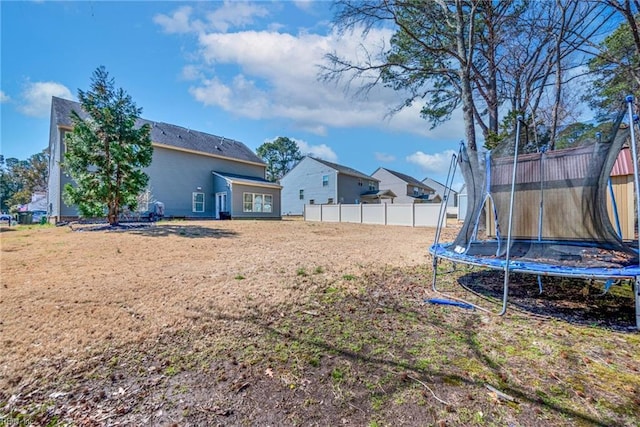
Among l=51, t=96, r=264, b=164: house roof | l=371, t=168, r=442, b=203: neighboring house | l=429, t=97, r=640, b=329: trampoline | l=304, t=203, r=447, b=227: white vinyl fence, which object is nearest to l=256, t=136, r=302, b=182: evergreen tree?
l=371, t=168, r=442, b=203: neighboring house

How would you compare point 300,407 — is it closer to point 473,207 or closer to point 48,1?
point 473,207

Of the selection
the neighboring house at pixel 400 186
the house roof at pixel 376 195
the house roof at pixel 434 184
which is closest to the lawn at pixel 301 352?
the house roof at pixel 376 195

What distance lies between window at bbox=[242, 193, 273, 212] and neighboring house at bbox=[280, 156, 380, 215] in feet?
26.5

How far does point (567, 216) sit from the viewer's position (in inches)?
185

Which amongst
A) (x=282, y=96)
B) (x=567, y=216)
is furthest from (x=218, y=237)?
(x=282, y=96)

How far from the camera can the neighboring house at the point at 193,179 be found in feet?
55.4

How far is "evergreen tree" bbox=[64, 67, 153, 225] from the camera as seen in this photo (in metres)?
10.4

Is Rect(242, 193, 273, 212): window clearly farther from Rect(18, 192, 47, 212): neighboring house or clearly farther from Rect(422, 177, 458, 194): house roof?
Rect(422, 177, 458, 194): house roof

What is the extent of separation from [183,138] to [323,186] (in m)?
13.2

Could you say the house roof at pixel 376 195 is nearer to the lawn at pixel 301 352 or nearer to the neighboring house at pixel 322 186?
the neighboring house at pixel 322 186

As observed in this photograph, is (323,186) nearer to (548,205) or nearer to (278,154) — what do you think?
(278,154)

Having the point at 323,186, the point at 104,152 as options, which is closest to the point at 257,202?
the point at 104,152

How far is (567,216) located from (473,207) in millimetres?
1442

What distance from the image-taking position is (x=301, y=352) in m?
2.55
